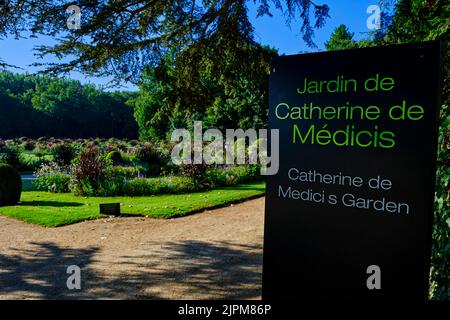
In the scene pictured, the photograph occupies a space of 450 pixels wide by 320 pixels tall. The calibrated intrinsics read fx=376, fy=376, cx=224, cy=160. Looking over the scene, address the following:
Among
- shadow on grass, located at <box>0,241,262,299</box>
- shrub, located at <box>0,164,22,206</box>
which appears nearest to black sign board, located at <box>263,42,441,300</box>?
shadow on grass, located at <box>0,241,262,299</box>

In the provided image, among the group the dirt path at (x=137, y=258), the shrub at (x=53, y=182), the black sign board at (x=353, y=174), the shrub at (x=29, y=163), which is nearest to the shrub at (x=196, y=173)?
the shrub at (x=53, y=182)

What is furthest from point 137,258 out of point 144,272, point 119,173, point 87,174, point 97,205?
point 119,173

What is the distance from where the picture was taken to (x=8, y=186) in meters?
10.4

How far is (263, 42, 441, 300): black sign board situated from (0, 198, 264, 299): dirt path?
1.81 m

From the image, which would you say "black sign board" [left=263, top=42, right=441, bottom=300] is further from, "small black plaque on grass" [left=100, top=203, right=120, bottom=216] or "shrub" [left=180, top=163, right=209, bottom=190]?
"shrub" [left=180, top=163, right=209, bottom=190]

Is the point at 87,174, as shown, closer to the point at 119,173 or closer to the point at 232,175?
the point at 119,173

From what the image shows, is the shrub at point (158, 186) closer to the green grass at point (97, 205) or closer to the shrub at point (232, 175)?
the green grass at point (97, 205)

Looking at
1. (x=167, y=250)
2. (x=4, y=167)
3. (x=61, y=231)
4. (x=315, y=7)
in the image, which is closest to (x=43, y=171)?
(x=4, y=167)

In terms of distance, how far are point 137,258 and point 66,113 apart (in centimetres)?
6933

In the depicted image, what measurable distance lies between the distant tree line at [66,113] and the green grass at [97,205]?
59827 mm

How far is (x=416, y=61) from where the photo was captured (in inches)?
83.0

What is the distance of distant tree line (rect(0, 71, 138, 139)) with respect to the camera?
66.6 meters

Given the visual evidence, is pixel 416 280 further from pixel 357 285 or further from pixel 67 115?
pixel 67 115
